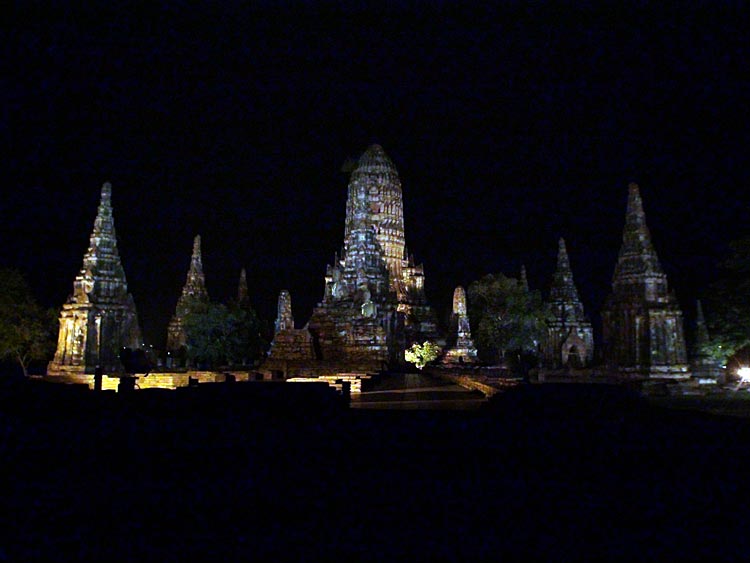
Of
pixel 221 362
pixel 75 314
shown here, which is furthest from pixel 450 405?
pixel 221 362

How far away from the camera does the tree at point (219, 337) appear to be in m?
42.8

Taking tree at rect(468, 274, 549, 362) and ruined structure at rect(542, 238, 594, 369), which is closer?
ruined structure at rect(542, 238, 594, 369)

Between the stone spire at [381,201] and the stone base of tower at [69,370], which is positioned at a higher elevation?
the stone spire at [381,201]

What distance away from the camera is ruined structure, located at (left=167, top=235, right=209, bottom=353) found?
5456 centimetres

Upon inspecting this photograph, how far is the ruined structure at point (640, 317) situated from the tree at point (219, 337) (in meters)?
24.6

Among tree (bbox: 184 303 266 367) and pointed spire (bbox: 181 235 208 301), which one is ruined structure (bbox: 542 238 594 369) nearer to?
tree (bbox: 184 303 266 367)

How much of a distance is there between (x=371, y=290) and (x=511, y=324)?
15.7m

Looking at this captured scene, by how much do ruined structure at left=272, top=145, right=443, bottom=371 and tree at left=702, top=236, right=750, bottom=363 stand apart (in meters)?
16.6

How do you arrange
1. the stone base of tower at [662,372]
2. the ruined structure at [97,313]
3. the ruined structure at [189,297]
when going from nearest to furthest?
1. the stone base of tower at [662,372]
2. the ruined structure at [97,313]
3. the ruined structure at [189,297]

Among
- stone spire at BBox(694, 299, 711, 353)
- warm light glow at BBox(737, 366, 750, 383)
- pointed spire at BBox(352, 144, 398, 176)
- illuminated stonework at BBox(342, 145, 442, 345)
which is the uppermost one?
pointed spire at BBox(352, 144, 398, 176)

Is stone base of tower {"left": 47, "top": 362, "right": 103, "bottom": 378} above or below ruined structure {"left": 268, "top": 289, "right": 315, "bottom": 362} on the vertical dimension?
below

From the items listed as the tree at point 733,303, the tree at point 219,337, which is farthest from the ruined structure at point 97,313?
the tree at point 733,303

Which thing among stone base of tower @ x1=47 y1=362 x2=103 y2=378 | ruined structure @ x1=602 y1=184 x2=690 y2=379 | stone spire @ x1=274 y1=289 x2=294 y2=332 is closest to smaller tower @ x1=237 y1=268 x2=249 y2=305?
stone spire @ x1=274 y1=289 x2=294 y2=332

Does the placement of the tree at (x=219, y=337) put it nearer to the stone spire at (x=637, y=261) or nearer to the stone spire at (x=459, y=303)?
the stone spire at (x=459, y=303)
